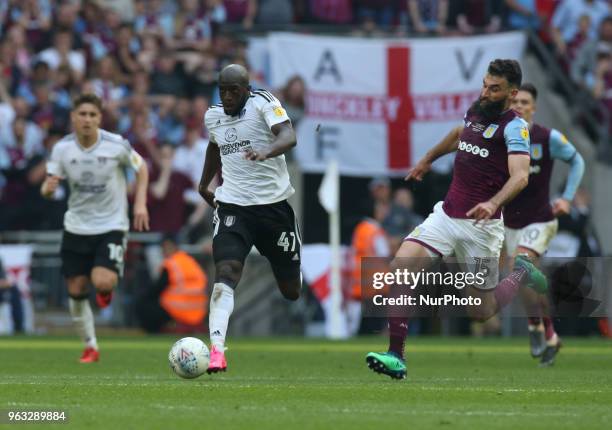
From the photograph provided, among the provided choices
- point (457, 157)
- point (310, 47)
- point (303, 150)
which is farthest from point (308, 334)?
point (457, 157)

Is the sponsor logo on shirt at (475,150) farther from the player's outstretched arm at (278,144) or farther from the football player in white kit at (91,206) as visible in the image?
the football player in white kit at (91,206)

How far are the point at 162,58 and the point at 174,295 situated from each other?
4.53 m

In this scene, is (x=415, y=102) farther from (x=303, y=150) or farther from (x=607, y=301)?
(x=607, y=301)

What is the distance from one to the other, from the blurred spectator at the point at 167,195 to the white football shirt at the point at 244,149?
10290mm

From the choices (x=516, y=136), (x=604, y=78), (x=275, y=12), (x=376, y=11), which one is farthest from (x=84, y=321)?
(x=604, y=78)

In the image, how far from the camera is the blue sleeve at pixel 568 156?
15156mm

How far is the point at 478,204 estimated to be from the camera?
1191cm

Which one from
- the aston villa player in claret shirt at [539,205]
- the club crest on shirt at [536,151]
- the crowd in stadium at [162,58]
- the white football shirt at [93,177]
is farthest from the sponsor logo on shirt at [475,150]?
the crowd in stadium at [162,58]

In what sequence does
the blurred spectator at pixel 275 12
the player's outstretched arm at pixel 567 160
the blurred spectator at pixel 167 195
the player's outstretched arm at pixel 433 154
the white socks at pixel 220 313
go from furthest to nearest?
the blurred spectator at pixel 275 12 → the blurred spectator at pixel 167 195 → the player's outstretched arm at pixel 567 160 → the player's outstretched arm at pixel 433 154 → the white socks at pixel 220 313

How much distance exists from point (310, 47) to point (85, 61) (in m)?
3.69

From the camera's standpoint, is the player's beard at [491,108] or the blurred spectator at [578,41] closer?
the player's beard at [491,108]

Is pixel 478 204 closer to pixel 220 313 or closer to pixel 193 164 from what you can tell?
pixel 220 313

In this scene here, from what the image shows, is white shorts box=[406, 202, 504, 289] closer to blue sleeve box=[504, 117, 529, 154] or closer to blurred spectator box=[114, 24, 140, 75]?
blue sleeve box=[504, 117, 529, 154]

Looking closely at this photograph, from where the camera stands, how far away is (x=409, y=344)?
19734mm
